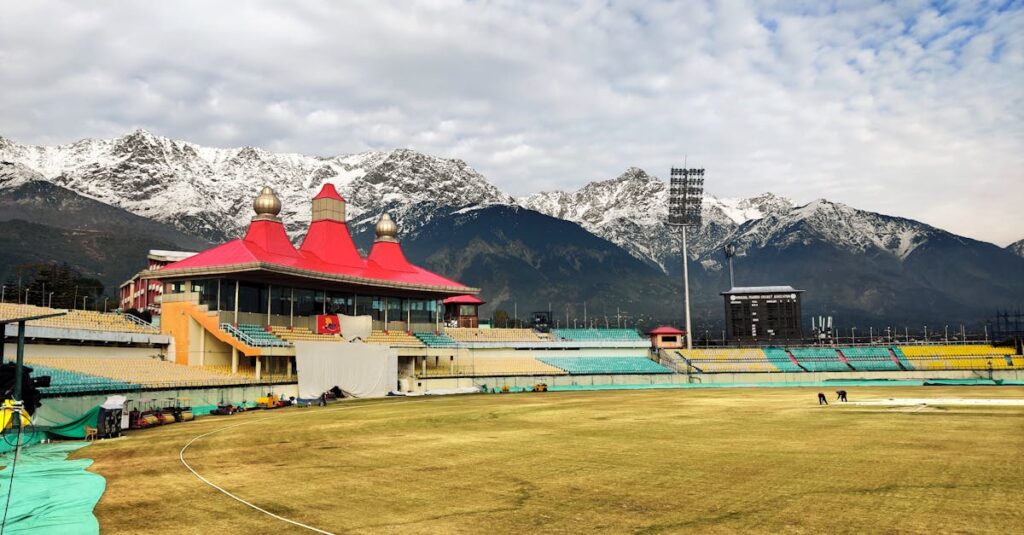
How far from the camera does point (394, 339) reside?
80125 millimetres

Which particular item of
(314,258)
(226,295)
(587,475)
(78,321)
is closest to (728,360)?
(314,258)

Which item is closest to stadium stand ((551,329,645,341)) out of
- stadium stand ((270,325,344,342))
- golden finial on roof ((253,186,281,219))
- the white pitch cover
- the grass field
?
the white pitch cover

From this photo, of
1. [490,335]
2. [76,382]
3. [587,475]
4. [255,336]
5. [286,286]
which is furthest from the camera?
[490,335]

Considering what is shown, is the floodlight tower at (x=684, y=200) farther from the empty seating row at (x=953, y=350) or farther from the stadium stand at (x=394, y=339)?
the stadium stand at (x=394, y=339)

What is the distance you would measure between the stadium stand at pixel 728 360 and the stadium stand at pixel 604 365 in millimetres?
5287

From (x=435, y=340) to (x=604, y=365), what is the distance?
76.8ft

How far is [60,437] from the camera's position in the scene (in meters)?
34.3

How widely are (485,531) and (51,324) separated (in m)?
53.1

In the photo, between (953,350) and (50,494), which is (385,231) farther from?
(953,350)

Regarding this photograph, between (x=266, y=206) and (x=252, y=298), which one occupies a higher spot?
(x=266, y=206)

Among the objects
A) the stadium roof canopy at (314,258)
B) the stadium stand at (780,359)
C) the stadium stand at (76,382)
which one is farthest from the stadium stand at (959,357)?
the stadium stand at (76,382)

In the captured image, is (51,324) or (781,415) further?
(51,324)

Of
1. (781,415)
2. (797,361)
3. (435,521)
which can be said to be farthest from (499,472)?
(797,361)

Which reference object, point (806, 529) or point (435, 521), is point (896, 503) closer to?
point (806, 529)
